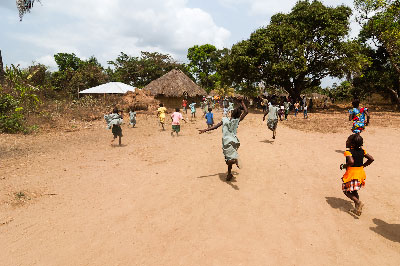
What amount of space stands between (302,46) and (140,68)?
2761 centimetres

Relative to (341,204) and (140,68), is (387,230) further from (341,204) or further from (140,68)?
(140,68)

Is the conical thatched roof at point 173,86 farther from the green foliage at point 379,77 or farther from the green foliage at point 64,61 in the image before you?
the green foliage at point 64,61

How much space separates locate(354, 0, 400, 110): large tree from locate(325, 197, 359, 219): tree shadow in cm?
1874

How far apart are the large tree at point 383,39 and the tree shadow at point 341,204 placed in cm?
1874

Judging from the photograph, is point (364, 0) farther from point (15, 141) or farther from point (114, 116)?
point (15, 141)

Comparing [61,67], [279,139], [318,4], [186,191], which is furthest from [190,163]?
[61,67]

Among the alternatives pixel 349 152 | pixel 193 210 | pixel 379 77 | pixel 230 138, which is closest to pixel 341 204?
pixel 349 152

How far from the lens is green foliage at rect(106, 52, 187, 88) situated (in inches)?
1565

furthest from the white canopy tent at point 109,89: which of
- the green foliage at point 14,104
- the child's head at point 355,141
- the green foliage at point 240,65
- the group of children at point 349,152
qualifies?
the child's head at point 355,141

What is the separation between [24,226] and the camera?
169 inches

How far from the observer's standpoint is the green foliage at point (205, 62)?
5402 cm

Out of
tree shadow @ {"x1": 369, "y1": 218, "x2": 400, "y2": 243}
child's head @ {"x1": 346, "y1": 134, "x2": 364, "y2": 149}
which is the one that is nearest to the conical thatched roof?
child's head @ {"x1": 346, "y1": 134, "x2": 364, "y2": 149}

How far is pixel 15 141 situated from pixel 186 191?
10.4 m

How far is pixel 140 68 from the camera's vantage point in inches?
1566
